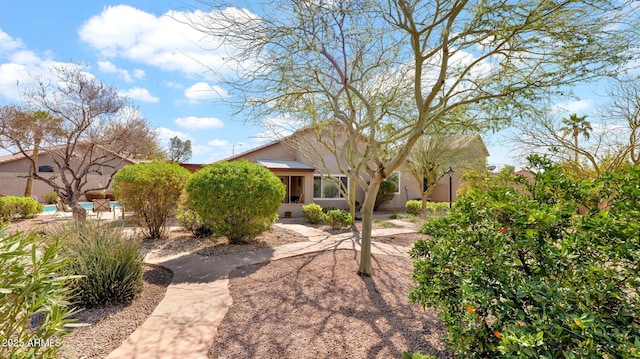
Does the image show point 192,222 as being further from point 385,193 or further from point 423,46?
point 385,193

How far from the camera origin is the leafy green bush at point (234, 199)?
8469 mm

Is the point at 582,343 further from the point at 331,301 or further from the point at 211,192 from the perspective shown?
the point at 211,192

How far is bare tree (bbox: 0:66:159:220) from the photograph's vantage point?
12008 millimetres

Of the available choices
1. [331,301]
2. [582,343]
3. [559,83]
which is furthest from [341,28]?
[582,343]

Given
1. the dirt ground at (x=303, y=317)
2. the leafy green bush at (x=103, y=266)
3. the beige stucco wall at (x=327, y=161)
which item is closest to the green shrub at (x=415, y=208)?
the beige stucco wall at (x=327, y=161)

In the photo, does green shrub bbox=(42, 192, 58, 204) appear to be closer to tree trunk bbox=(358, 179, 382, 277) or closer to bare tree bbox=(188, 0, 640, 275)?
bare tree bbox=(188, 0, 640, 275)

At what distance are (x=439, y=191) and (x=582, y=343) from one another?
90.6ft

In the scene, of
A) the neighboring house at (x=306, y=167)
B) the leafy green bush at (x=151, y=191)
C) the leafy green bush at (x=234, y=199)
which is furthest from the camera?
the neighboring house at (x=306, y=167)

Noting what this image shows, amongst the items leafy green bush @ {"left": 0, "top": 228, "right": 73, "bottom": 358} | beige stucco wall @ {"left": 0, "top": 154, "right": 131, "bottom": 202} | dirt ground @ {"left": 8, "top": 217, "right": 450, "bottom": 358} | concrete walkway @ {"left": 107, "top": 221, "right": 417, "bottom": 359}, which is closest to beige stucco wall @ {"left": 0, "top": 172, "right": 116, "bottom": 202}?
beige stucco wall @ {"left": 0, "top": 154, "right": 131, "bottom": 202}

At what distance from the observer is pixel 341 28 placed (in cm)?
627

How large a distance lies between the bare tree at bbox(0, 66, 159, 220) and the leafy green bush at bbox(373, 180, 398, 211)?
15.3 m

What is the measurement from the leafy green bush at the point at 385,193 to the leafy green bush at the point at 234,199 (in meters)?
13.0

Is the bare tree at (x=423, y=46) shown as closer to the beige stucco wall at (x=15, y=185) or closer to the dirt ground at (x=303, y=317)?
the dirt ground at (x=303, y=317)

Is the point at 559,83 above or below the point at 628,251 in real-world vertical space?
above
